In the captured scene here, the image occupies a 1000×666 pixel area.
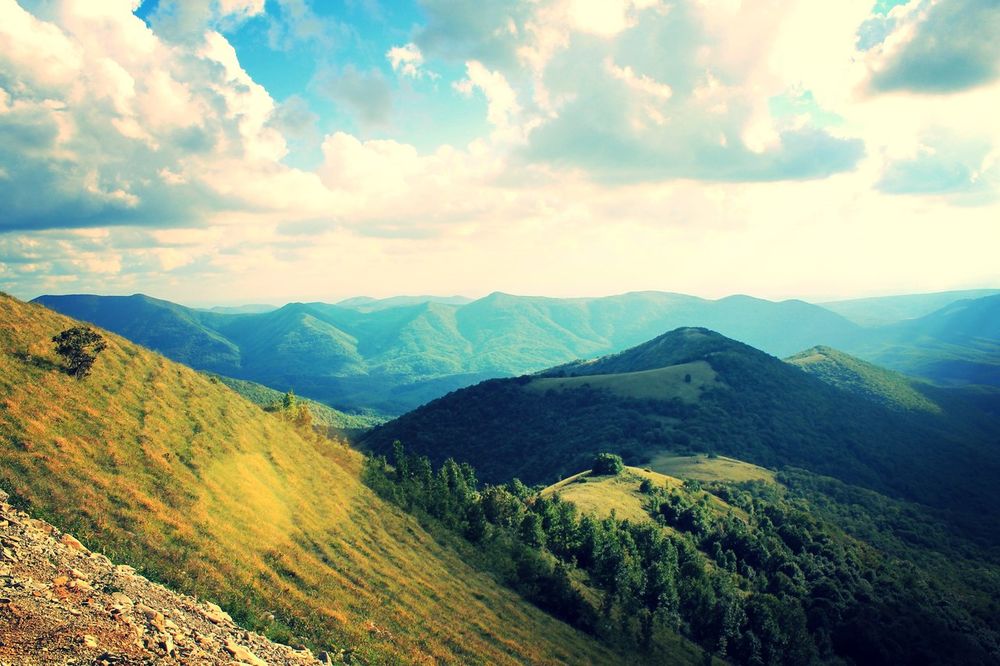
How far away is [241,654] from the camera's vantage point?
20375mm

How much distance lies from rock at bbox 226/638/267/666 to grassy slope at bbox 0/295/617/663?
178 inches

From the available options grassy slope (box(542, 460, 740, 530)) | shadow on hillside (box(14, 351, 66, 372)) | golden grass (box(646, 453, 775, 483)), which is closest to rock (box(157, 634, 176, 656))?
shadow on hillside (box(14, 351, 66, 372))

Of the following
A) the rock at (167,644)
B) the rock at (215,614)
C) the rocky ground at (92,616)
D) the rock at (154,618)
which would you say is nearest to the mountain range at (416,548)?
the rock at (167,644)

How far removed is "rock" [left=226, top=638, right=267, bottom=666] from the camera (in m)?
20.1

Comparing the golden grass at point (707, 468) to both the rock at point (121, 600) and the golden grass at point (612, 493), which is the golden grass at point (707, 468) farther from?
the rock at point (121, 600)

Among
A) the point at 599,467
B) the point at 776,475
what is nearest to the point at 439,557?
the point at 599,467

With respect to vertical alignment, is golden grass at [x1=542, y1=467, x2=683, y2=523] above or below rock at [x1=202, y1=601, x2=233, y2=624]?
below

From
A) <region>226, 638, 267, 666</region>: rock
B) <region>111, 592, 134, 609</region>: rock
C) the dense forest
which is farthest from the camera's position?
the dense forest

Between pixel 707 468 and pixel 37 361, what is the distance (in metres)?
175

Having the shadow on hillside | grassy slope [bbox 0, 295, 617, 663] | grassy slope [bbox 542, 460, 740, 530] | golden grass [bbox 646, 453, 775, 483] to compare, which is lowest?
golden grass [bbox 646, 453, 775, 483]

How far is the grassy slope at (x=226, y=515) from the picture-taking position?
1075 inches

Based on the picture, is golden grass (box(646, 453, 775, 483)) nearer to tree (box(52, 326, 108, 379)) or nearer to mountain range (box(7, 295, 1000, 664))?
mountain range (box(7, 295, 1000, 664))

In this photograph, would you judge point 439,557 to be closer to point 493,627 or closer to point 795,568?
point 493,627

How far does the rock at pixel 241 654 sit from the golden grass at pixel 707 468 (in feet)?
520
